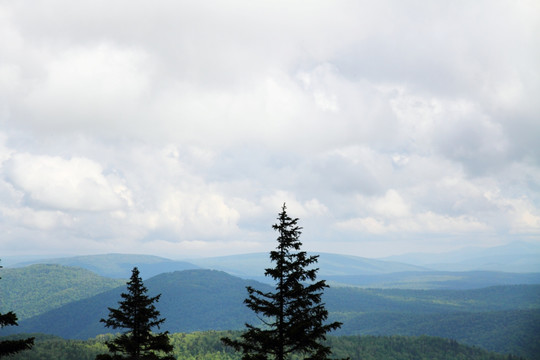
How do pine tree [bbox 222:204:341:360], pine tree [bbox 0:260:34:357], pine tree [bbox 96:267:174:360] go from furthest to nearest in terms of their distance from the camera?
pine tree [bbox 96:267:174:360] < pine tree [bbox 222:204:341:360] < pine tree [bbox 0:260:34:357]

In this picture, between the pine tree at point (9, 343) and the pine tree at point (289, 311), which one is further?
the pine tree at point (289, 311)

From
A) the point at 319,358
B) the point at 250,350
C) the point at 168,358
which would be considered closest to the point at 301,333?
the point at 319,358

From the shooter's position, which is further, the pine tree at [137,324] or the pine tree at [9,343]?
the pine tree at [137,324]

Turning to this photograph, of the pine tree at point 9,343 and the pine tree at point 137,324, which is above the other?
the pine tree at point 9,343

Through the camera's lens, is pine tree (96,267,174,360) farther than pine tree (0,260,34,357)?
Yes

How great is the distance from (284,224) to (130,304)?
1342 centimetres

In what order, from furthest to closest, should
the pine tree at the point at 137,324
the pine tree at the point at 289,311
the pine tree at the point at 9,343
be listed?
the pine tree at the point at 137,324, the pine tree at the point at 289,311, the pine tree at the point at 9,343

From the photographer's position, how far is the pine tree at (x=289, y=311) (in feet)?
68.0

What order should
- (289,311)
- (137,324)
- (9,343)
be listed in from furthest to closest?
(137,324)
(289,311)
(9,343)

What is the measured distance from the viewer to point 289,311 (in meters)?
21.6

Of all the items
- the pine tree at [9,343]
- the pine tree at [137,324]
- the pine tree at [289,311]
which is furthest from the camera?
the pine tree at [137,324]

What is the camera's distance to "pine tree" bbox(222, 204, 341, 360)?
68.0 feet

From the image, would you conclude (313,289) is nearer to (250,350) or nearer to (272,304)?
(272,304)

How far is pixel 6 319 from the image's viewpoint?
16391mm
